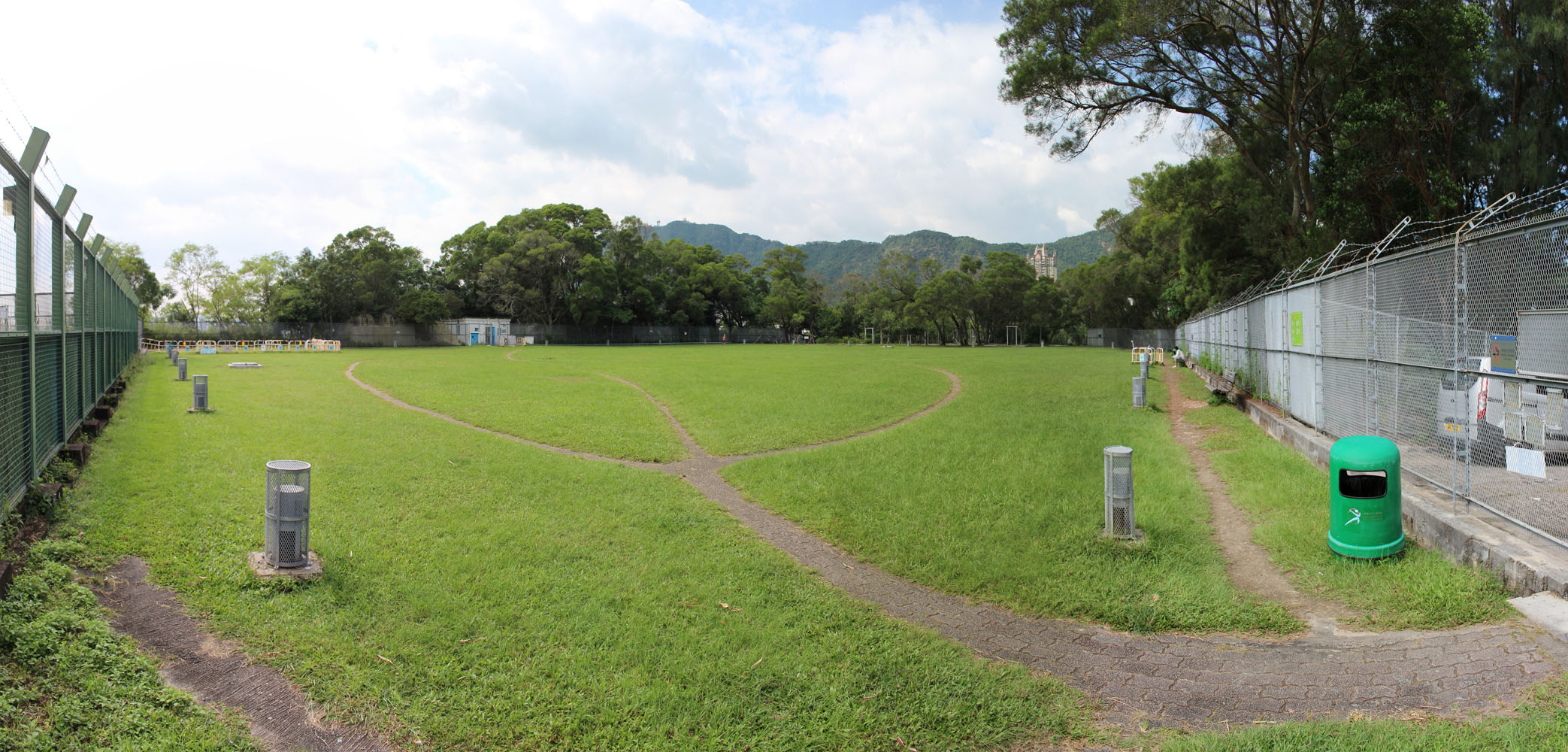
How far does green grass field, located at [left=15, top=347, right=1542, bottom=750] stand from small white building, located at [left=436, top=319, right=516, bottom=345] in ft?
183

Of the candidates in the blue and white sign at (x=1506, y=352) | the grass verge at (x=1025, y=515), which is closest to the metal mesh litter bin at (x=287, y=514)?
the grass verge at (x=1025, y=515)

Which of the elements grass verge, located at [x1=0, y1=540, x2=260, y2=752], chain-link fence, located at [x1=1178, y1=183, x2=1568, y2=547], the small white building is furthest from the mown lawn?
the small white building

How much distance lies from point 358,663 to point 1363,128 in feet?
74.7

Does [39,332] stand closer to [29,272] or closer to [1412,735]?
[29,272]

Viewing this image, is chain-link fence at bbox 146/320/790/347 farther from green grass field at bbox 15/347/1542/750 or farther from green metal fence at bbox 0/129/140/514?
green metal fence at bbox 0/129/140/514

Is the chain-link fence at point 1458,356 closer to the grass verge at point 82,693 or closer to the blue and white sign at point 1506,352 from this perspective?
the blue and white sign at point 1506,352

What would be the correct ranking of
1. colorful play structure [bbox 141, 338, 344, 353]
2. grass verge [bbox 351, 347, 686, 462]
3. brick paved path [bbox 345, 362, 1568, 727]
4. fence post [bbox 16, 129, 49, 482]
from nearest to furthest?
brick paved path [bbox 345, 362, 1568, 727]
fence post [bbox 16, 129, 49, 482]
grass verge [bbox 351, 347, 686, 462]
colorful play structure [bbox 141, 338, 344, 353]

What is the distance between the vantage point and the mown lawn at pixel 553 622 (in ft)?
11.8

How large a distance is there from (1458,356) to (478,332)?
68985mm

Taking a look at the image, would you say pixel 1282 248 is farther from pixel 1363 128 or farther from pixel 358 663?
pixel 358 663

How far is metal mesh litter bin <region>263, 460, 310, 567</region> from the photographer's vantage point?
5.16 m

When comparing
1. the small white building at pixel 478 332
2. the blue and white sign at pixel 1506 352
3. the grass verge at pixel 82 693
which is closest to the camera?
the grass verge at pixel 82 693

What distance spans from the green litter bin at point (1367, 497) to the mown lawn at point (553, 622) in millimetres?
3337

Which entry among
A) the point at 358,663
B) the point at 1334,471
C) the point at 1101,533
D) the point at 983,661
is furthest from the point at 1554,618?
the point at 358,663
